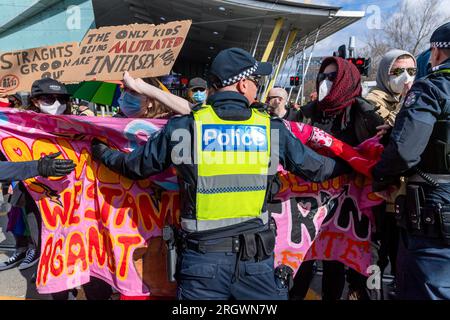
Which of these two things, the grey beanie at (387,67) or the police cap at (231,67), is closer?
the police cap at (231,67)

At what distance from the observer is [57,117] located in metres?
2.52

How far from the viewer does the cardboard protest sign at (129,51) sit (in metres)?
2.30

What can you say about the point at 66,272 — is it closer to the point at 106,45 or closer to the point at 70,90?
the point at 106,45

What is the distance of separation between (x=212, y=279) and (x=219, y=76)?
1077mm

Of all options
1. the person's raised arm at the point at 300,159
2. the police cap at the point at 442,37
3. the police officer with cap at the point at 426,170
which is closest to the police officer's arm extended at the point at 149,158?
the person's raised arm at the point at 300,159

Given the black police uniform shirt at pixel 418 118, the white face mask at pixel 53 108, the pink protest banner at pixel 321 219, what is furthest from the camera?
the white face mask at pixel 53 108

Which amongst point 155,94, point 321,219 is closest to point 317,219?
point 321,219

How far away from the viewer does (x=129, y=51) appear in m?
2.38

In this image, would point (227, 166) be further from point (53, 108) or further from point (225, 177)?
point (53, 108)

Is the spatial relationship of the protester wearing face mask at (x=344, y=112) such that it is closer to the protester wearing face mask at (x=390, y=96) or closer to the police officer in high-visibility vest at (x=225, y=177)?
the protester wearing face mask at (x=390, y=96)

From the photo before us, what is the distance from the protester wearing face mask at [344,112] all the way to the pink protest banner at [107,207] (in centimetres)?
32

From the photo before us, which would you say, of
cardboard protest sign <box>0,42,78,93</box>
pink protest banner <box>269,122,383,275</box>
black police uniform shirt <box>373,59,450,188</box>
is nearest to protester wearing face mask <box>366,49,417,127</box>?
pink protest banner <box>269,122,383,275</box>

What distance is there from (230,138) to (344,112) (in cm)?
114

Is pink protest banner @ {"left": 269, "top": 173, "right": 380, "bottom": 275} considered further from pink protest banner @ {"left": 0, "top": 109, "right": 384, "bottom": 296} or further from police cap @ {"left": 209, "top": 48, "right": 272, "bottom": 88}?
police cap @ {"left": 209, "top": 48, "right": 272, "bottom": 88}
